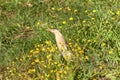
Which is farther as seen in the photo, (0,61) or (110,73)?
(0,61)

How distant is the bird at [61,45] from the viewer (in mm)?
4414

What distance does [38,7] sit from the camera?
6207 mm

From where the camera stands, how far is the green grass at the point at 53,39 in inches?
177

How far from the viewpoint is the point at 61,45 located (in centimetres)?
466

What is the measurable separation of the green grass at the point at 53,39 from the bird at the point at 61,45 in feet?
0.22

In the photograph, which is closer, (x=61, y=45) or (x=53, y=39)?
(x=61, y=45)

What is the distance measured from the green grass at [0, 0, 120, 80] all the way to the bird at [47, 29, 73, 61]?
0.07 metres

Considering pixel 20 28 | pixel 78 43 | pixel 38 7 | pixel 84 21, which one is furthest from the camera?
pixel 38 7

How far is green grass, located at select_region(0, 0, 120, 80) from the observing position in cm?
449

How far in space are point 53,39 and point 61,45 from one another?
0.58m

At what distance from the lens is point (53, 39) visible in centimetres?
522

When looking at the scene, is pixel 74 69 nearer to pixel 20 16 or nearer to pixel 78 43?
pixel 78 43

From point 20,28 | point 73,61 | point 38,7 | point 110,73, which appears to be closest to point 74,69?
point 73,61

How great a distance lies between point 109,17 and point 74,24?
20.3 inches
